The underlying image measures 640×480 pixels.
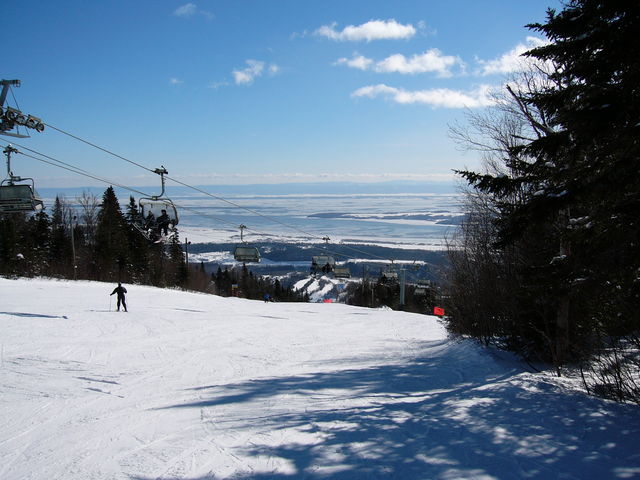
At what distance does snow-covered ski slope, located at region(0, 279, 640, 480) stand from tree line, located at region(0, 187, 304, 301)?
1148 inches

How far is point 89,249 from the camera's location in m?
51.7

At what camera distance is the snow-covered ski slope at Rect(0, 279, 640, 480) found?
505cm

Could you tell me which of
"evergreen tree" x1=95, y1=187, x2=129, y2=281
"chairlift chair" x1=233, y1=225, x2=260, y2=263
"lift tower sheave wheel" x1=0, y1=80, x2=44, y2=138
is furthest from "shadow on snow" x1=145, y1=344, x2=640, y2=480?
"evergreen tree" x1=95, y1=187, x2=129, y2=281

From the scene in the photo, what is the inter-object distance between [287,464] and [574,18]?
7201mm

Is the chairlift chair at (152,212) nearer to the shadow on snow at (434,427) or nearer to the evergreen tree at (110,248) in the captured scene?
the shadow on snow at (434,427)

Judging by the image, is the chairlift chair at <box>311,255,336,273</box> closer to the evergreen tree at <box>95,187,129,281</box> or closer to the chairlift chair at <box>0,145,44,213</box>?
the chairlift chair at <box>0,145,44,213</box>

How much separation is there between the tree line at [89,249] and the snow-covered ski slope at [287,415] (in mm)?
29167

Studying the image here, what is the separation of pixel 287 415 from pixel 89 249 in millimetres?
53110

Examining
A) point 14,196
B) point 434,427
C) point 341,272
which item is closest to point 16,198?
point 14,196

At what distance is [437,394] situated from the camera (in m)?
8.32

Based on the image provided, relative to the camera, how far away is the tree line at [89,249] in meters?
40.2

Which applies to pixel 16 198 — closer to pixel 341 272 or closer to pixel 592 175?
pixel 592 175

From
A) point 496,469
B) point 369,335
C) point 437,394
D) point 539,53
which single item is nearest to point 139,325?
point 369,335

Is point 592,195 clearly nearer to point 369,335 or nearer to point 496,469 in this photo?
point 496,469
